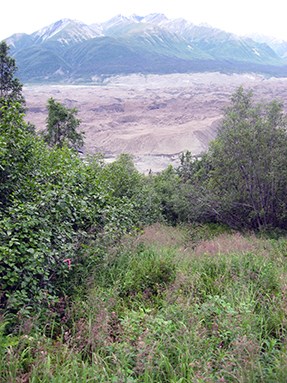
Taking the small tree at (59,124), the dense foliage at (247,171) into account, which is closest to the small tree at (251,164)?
the dense foliage at (247,171)

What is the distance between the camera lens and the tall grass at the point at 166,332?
2838 millimetres

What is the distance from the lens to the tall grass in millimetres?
2838

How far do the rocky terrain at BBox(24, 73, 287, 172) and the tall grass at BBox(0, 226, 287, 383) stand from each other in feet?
106

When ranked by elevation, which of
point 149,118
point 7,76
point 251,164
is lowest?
point 149,118

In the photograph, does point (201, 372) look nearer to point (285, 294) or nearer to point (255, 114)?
point (285, 294)

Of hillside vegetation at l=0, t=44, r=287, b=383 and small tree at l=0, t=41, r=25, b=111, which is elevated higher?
small tree at l=0, t=41, r=25, b=111

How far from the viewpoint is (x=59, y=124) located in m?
18.2

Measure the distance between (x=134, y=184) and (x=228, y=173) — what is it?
11.1 feet

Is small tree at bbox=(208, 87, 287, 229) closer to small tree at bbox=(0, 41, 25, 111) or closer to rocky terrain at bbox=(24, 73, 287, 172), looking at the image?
small tree at bbox=(0, 41, 25, 111)

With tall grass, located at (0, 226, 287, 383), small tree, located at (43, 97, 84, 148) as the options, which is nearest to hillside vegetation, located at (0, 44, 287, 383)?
→ tall grass, located at (0, 226, 287, 383)

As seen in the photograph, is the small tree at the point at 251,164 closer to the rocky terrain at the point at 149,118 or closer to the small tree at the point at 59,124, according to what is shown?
the small tree at the point at 59,124

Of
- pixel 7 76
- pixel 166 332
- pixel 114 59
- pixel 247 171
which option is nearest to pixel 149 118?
pixel 7 76

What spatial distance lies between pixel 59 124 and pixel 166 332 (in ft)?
53.0

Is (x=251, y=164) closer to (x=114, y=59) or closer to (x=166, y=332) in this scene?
(x=166, y=332)
